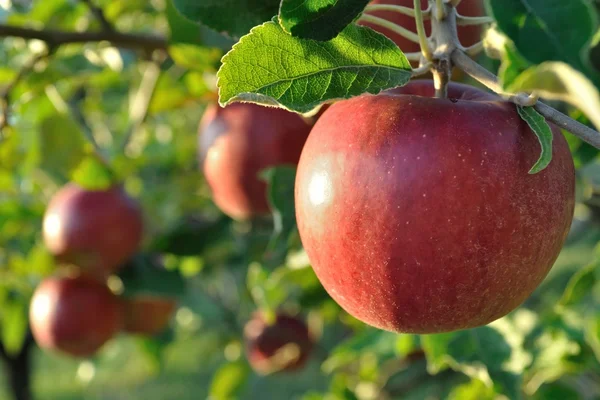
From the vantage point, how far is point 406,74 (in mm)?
656

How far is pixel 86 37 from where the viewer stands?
136 centimetres

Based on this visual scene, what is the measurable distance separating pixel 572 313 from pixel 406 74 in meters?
0.91

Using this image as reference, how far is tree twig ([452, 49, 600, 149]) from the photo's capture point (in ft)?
1.92

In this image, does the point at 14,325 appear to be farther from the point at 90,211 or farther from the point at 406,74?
the point at 406,74

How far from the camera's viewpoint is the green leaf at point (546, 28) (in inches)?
24.5

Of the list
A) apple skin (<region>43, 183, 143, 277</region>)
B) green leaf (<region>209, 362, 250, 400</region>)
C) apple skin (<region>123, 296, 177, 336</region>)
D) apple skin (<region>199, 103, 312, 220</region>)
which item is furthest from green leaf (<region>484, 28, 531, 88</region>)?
green leaf (<region>209, 362, 250, 400</region>)

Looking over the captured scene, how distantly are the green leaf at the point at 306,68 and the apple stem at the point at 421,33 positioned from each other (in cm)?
2

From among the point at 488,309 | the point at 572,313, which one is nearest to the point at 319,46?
the point at 488,309

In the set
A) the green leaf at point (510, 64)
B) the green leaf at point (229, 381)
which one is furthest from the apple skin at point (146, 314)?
the green leaf at point (510, 64)

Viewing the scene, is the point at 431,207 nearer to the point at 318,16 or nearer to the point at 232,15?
the point at 318,16

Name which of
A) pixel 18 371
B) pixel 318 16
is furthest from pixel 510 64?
pixel 18 371

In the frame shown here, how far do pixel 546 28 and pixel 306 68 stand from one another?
21 cm

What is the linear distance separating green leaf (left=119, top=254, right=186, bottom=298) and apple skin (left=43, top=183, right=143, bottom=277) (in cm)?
8

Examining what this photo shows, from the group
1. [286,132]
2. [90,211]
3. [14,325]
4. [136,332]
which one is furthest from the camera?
[14,325]
